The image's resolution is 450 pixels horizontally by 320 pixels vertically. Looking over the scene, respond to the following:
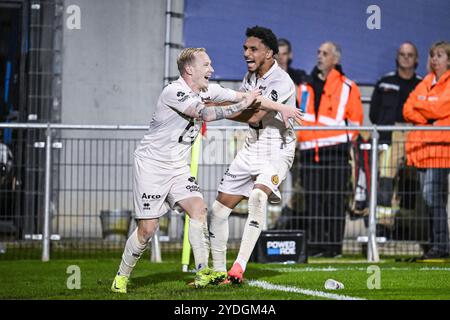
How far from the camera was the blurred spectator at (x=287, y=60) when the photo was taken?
16.0 metres

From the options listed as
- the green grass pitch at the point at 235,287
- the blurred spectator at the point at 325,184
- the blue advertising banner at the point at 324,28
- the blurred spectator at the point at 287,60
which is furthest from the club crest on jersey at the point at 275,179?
the blue advertising banner at the point at 324,28

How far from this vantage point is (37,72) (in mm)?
16891

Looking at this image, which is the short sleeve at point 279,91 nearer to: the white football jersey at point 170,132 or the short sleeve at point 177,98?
the white football jersey at point 170,132

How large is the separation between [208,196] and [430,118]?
117 inches

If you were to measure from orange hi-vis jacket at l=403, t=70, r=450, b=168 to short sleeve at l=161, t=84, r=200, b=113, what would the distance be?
510 cm

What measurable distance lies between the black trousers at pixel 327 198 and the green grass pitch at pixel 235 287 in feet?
1.80

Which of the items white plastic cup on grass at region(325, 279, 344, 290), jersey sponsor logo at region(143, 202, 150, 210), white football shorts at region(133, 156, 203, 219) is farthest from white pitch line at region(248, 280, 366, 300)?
jersey sponsor logo at region(143, 202, 150, 210)

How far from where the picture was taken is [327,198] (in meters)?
14.8

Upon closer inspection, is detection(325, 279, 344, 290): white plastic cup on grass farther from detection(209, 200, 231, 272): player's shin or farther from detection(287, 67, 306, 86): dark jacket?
detection(287, 67, 306, 86): dark jacket

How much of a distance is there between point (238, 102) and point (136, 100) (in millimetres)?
6820

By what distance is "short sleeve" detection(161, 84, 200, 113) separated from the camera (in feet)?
32.3

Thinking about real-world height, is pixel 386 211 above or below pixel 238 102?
below

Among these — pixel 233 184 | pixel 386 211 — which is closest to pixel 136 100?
pixel 386 211
